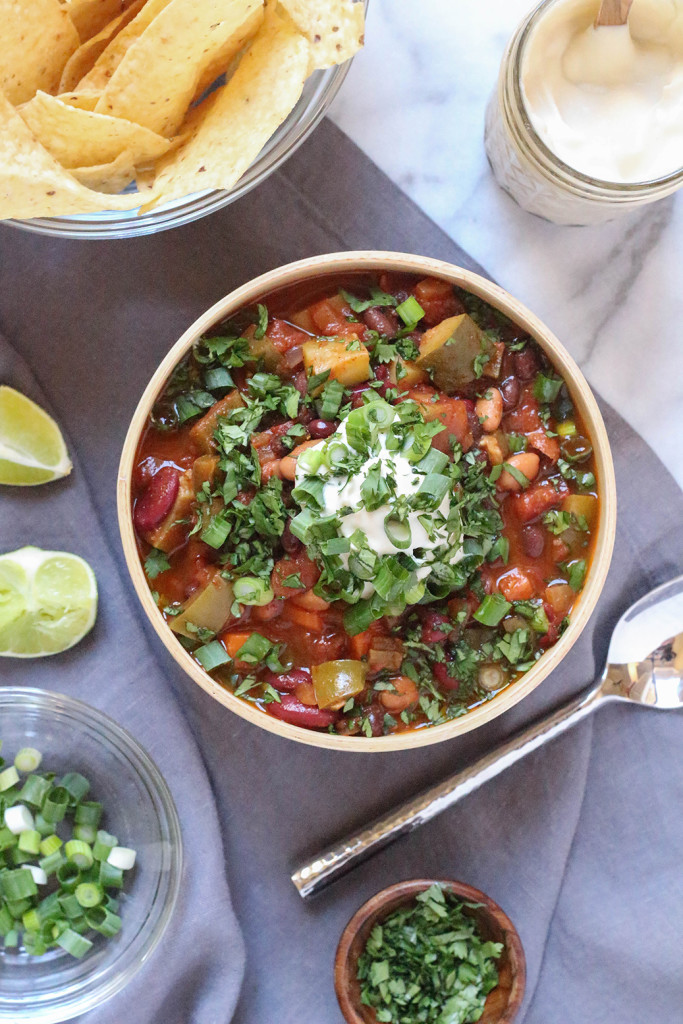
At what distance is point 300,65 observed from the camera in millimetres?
2029

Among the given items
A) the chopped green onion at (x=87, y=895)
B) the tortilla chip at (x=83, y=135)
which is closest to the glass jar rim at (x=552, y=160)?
the tortilla chip at (x=83, y=135)

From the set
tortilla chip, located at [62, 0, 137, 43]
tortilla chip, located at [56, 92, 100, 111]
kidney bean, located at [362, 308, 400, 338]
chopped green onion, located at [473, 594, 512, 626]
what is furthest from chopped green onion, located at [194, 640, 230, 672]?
tortilla chip, located at [62, 0, 137, 43]

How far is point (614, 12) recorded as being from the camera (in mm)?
2137

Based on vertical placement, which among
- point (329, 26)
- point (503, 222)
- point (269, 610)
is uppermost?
point (329, 26)

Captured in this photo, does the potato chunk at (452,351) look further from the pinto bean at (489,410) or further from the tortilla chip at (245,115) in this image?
the tortilla chip at (245,115)

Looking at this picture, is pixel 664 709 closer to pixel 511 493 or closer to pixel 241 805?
pixel 511 493

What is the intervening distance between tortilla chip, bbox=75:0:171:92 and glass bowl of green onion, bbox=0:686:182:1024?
157cm

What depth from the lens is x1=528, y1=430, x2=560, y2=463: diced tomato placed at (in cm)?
230

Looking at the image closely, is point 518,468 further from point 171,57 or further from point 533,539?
point 171,57

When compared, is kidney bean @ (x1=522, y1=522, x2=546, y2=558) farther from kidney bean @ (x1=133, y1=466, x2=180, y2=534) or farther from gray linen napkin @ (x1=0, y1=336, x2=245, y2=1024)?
gray linen napkin @ (x1=0, y1=336, x2=245, y2=1024)

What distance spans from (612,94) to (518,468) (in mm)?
950

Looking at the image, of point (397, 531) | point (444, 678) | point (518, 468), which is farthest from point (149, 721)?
point (518, 468)

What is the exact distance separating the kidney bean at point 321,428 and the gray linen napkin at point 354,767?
1.93ft

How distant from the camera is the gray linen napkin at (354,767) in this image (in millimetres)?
2510
